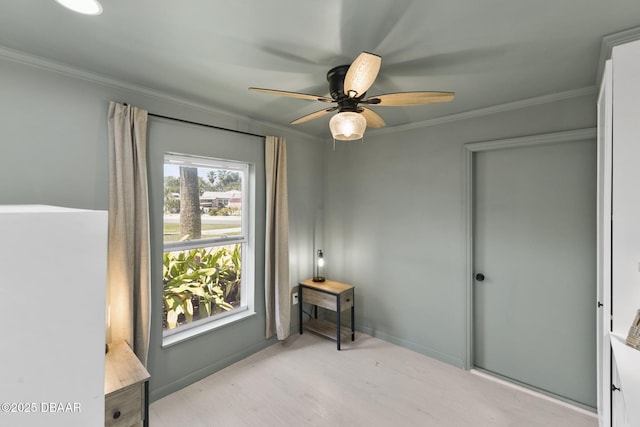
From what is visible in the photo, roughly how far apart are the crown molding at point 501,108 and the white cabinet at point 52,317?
291 cm

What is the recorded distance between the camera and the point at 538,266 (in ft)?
7.89

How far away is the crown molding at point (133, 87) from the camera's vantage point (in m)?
1.68

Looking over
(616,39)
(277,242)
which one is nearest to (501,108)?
(616,39)

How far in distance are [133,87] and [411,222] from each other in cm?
275

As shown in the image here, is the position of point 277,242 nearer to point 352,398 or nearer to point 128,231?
point 128,231

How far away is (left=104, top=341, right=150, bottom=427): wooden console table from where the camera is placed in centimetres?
156

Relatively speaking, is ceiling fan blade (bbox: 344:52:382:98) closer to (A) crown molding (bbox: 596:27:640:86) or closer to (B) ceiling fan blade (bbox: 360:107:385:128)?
(B) ceiling fan blade (bbox: 360:107:385:128)

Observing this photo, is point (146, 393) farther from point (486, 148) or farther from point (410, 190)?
point (486, 148)

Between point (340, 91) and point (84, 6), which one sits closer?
point (84, 6)

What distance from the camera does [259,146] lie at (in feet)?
9.76

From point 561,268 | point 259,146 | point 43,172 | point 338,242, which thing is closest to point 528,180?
point 561,268

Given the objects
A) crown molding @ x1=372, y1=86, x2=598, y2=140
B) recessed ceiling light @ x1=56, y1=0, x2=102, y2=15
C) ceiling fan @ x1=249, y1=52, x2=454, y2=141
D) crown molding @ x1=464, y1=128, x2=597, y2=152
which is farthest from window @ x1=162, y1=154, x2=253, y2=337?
crown molding @ x1=464, y1=128, x2=597, y2=152

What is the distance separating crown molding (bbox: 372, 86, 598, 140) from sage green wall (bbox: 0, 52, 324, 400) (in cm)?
190

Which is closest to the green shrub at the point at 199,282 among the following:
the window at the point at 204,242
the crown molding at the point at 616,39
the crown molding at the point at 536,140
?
the window at the point at 204,242
